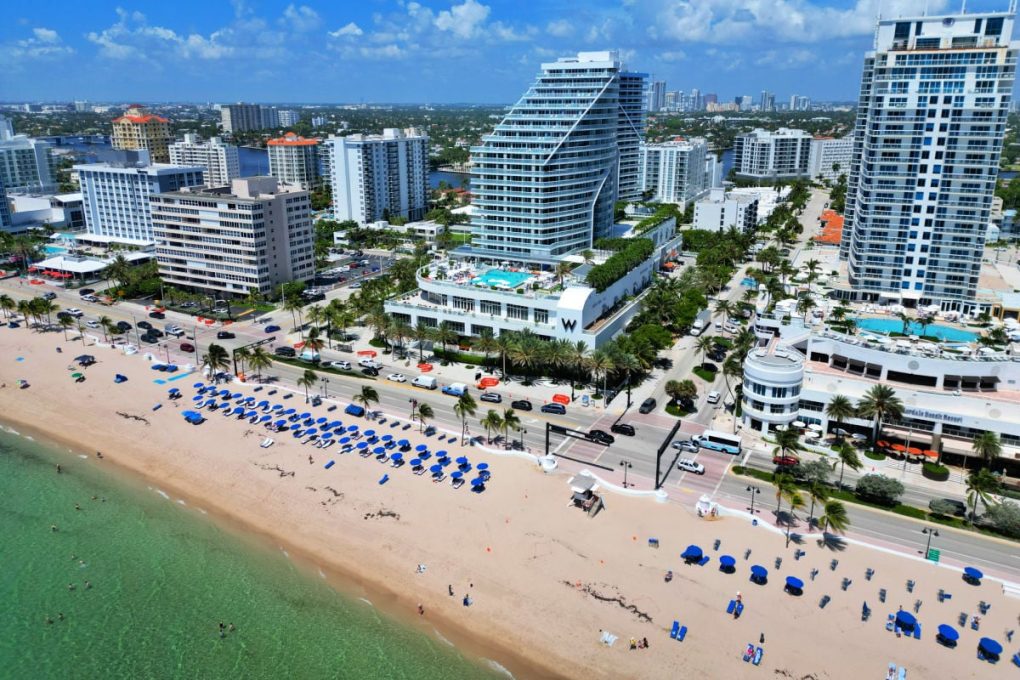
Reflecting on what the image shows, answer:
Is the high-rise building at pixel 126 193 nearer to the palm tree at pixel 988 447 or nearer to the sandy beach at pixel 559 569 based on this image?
the sandy beach at pixel 559 569

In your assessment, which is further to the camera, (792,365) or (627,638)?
(792,365)

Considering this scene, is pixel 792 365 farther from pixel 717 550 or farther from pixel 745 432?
pixel 717 550

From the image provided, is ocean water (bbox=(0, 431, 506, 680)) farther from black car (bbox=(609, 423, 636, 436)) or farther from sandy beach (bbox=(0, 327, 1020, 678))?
black car (bbox=(609, 423, 636, 436))

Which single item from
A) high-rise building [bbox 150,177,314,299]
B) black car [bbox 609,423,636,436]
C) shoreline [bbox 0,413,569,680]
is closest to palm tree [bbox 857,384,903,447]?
black car [bbox 609,423,636,436]

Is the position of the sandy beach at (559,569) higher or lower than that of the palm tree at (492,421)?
lower

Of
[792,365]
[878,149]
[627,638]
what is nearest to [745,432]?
[792,365]

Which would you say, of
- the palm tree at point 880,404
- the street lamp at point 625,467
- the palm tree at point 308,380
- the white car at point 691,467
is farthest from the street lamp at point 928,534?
the palm tree at point 308,380

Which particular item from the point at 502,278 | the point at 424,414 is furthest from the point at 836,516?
the point at 502,278

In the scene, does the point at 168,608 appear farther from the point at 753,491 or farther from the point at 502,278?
the point at 502,278
